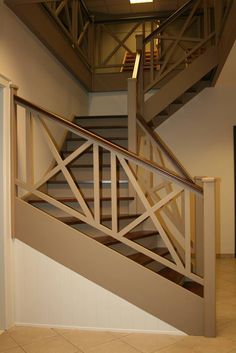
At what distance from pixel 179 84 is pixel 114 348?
336 centimetres

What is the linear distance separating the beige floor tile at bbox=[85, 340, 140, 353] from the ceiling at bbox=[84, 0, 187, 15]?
18.9ft

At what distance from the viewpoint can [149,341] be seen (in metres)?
2.54

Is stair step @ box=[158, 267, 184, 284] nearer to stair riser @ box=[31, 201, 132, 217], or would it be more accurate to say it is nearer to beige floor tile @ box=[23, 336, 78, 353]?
stair riser @ box=[31, 201, 132, 217]

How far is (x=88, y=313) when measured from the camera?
2.73 m

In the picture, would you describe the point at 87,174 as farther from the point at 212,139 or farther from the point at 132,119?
the point at 212,139

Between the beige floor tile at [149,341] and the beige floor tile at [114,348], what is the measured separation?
0.05 m

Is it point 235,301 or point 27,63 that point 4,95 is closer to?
point 27,63

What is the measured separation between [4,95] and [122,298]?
1.91m

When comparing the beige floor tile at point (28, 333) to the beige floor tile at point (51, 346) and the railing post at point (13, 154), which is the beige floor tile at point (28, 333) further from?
the railing post at point (13, 154)

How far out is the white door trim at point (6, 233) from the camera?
273 centimetres

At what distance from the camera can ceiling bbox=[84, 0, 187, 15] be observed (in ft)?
20.6

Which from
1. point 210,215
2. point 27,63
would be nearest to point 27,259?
point 210,215

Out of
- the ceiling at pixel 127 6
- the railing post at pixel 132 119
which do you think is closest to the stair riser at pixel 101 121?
the railing post at pixel 132 119

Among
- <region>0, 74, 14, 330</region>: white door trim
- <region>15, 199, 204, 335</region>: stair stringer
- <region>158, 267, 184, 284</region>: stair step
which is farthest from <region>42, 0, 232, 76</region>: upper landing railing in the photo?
<region>15, 199, 204, 335</region>: stair stringer
